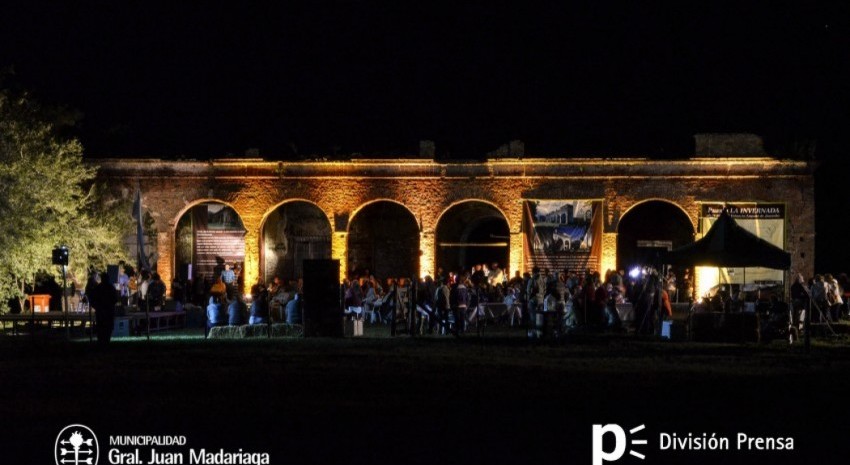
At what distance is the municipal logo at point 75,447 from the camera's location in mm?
10086

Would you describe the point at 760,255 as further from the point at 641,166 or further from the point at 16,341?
the point at 16,341

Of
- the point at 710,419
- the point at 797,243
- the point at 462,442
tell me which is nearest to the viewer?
the point at 462,442

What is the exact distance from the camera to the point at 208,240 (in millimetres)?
37344

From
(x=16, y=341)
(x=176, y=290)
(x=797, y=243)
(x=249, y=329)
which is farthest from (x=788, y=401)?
(x=176, y=290)

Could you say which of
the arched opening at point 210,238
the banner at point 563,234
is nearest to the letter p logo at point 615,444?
the banner at point 563,234

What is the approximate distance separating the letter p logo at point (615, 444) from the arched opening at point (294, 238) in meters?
27.5

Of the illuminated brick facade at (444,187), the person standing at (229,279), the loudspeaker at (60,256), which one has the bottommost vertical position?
the person standing at (229,279)

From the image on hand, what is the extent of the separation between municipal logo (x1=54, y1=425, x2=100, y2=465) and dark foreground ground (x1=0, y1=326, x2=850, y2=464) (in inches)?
3.8

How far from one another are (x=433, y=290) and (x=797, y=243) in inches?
494

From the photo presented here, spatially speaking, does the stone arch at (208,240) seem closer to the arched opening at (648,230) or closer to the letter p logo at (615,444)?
the arched opening at (648,230)

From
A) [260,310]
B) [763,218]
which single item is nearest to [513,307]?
[260,310]

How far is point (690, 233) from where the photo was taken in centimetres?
3662

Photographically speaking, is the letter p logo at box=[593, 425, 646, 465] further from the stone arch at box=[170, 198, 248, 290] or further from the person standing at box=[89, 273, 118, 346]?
the stone arch at box=[170, 198, 248, 290]

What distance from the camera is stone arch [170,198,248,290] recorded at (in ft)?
122
